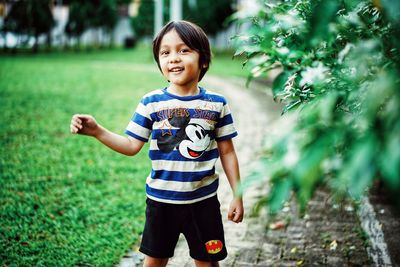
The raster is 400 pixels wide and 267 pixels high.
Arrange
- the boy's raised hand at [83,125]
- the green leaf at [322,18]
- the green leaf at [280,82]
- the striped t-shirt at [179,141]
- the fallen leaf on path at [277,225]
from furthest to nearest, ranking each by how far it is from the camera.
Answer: the fallen leaf on path at [277,225], the green leaf at [280,82], the striped t-shirt at [179,141], the boy's raised hand at [83,125], the green leaf at [322,18]

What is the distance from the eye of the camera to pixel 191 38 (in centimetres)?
232

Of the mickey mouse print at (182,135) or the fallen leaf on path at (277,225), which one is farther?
the fallen leaf on path at (277,225)

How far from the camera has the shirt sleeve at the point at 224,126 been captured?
240 cm

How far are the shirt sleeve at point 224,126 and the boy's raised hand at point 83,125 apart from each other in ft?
2.08

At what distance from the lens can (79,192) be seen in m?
4.50

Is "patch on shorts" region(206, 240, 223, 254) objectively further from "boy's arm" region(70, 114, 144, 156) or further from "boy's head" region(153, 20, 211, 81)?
"boy's head" region(153, 20, 211, 81)

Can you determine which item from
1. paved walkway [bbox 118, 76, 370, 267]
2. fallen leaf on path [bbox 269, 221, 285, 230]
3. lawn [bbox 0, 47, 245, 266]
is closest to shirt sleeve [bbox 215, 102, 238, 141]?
paved walkway [bbox 118, 76, 370, 267]

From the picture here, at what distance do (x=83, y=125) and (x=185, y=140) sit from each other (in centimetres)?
50

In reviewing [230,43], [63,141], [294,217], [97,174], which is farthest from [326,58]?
[63,141]

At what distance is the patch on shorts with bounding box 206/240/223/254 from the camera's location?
237 cm

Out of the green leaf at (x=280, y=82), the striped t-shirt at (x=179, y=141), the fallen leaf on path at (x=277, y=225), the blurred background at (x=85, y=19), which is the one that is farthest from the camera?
the blurred background at (x=85, y=19)

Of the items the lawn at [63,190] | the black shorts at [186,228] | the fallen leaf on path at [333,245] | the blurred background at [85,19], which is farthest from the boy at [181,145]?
the blurred background at [85,19]

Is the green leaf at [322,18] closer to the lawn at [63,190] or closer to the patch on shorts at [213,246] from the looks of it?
the patch on shorts at [213,246]

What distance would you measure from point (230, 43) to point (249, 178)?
155 centimetres
